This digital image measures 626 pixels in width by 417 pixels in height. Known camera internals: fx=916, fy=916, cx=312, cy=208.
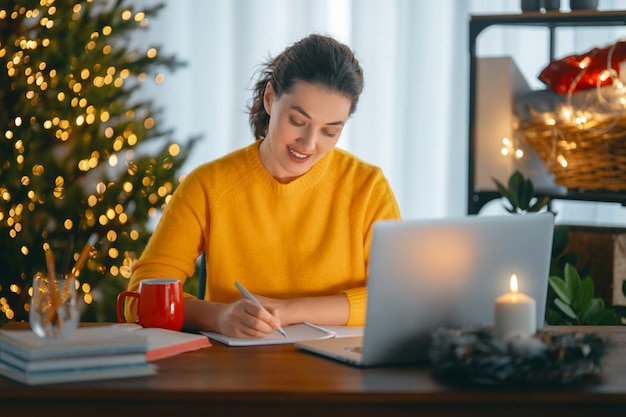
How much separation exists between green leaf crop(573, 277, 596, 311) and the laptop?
0.65 metres

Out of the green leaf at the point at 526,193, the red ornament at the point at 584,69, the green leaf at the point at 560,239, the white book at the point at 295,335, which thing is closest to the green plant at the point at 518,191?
the green leaf at the point at 526,193

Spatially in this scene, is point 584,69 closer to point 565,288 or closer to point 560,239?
point 560,239

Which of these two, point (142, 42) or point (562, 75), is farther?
point (142, 42)

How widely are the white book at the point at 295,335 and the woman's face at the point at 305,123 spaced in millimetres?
366

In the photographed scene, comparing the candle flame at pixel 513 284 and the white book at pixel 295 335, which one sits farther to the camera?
the white book at pixel 295 335

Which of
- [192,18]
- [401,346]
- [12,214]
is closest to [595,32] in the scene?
[192,18]

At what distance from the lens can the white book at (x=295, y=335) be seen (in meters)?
1.52

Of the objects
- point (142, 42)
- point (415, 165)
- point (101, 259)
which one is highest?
point (142, 42)

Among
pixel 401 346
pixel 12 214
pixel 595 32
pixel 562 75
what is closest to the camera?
pixel 401 346

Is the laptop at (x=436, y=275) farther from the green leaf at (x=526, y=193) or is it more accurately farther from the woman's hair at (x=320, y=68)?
the green leaf at (x=526, y=193)

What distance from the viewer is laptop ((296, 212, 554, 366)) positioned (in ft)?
4.33

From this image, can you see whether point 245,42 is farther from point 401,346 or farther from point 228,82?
point 401,346

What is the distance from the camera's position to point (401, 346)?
1359mm

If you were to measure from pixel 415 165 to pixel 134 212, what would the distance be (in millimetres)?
1172
